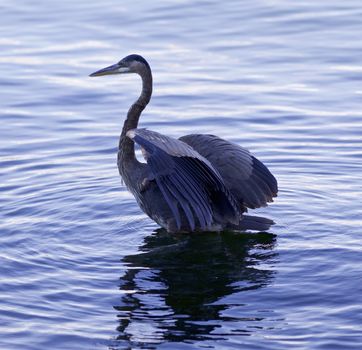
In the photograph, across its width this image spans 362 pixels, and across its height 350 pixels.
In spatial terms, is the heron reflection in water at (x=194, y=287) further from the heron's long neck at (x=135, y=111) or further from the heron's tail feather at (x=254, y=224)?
the heron's long neck at (x=135, y=111)

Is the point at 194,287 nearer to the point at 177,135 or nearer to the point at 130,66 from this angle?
the point at 130,66

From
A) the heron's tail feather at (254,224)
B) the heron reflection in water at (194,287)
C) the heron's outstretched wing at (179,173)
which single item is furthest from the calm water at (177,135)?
the heron's outstretched wing at (179,173)

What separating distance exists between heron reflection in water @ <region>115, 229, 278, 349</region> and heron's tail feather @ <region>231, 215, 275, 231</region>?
13cm

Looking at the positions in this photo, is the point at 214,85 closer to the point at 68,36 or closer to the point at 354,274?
the point at 68,36

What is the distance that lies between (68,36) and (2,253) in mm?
7807

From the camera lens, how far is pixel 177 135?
13.0 meters

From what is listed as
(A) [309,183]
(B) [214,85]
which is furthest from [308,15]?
(A) [309,183]

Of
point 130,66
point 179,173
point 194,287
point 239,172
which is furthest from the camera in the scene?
point 130,66

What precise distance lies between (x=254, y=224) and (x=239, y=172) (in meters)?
0.52

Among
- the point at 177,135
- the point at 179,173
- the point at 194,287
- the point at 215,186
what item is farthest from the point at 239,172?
the point at 177,135

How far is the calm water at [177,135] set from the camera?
833 cm

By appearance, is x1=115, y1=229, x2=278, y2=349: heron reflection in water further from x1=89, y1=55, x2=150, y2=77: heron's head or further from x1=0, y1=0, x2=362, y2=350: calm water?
x1=89, y1=55, x2=150, y2=77: heron's head

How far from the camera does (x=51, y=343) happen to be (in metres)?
7.97

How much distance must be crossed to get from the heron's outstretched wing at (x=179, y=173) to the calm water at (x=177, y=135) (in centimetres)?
53
